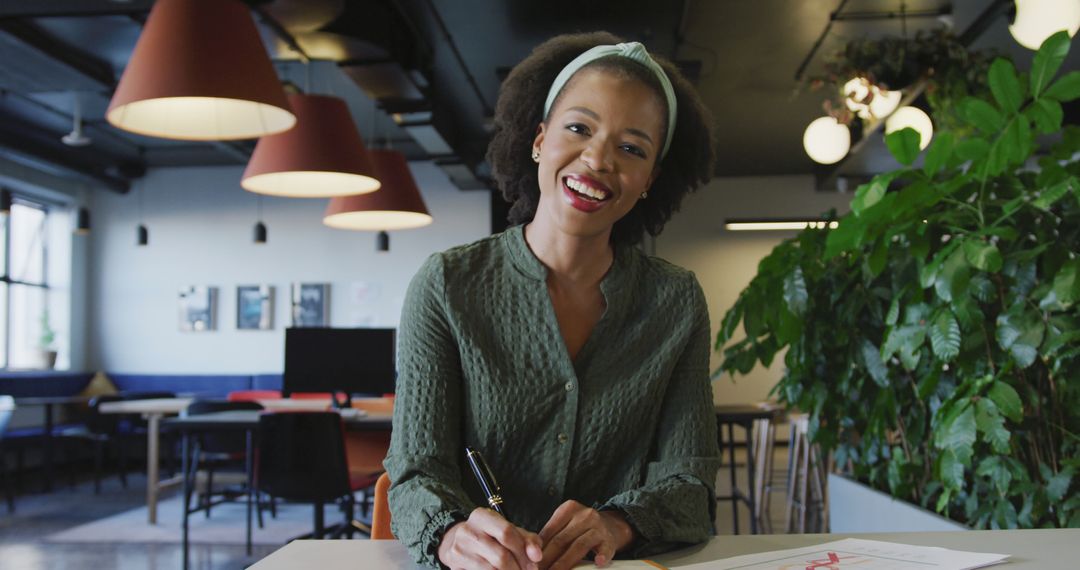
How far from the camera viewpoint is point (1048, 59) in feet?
5.30

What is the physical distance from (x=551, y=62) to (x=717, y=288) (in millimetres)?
9972

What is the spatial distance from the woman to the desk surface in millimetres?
45

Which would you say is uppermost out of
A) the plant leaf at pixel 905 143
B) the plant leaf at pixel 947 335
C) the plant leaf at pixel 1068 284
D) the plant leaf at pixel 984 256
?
the plant leaf at pixel 905 143

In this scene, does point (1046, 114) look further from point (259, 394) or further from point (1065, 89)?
point (259, 394)

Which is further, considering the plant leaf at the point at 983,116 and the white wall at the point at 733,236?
the white wall at the point at 733,236

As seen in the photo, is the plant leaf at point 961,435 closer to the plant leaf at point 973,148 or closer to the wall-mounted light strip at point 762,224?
the plant leaf at point 973,148

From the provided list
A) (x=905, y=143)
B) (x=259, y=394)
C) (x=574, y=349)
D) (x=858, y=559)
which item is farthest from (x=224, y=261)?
(x=858, y=559)

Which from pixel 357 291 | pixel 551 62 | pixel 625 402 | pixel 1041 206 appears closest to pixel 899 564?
pixel 625 402

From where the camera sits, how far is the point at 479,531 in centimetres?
98

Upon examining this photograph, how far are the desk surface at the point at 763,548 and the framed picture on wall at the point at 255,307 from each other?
9872 millimetres

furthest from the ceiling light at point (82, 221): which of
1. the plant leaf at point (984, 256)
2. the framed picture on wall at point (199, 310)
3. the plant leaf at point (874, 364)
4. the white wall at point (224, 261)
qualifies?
the plant leaf at point (984, 256)

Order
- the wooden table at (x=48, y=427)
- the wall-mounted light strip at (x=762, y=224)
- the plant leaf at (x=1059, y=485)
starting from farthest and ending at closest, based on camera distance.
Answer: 1. the wall-mounted light strip at (x=762, y=224)
2. the wooden table at (x=48, y=427)
3. the plant leaf at (x=1059, y=485)

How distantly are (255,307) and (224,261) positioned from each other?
70 centimetres

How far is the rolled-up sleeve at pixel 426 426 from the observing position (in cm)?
105
